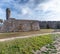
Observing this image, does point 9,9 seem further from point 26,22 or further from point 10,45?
point 10,45

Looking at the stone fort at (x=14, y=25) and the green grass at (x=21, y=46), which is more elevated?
the stone fort at (x=14, y=25)

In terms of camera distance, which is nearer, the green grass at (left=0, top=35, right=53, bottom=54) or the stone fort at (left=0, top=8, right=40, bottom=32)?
the green grass at (left=0, top=35, right=53, bottom=54)

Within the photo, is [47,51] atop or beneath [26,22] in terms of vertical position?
beneath

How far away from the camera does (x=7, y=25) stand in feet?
74.6

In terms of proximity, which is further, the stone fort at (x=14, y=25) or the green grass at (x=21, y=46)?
the stone fort at (x=14, y=25)

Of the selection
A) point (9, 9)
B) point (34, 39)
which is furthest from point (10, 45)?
point (9, 9)

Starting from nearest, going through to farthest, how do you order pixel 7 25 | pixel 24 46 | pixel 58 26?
pixel 24 46 < pixel 7 25 < pixel 58 26

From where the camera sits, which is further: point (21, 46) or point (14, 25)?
point (14, 25)

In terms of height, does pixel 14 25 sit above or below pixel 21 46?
above

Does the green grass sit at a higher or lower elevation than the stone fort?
lower

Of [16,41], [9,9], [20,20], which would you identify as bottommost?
[16,41]

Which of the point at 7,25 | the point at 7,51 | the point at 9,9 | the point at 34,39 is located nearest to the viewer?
the point at 7,51

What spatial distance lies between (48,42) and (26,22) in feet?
23.8

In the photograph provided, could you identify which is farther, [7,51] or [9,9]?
[9,9]
